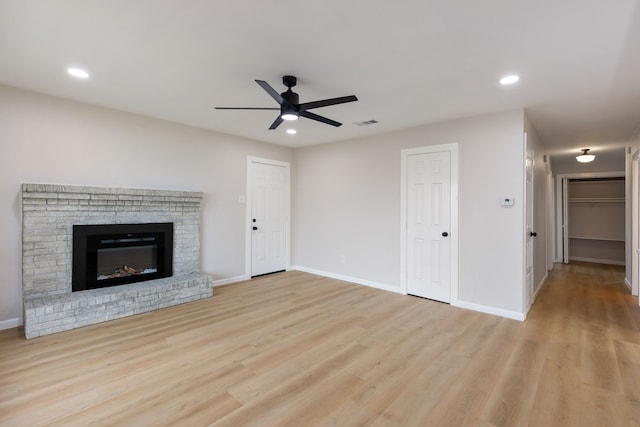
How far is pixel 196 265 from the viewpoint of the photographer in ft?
15.6

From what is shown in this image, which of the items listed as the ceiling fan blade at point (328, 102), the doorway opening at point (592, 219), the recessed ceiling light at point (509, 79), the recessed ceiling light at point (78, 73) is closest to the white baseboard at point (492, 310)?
the recessed ceiling light at point (509, 79)

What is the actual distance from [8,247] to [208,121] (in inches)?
107

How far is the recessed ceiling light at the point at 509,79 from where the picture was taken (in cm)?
286

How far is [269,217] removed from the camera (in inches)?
234

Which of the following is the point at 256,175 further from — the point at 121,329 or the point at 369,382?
the point at 369,382

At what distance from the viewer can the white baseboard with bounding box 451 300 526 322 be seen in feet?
12.1

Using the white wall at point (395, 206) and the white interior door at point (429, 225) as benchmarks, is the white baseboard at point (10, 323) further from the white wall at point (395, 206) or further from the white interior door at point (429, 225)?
the white interior door at point (429, 225)

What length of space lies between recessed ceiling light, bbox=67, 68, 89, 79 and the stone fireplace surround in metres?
1.31

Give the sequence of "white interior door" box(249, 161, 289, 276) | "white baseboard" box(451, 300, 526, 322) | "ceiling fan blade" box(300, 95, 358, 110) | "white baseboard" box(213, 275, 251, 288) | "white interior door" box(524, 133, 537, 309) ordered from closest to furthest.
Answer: "ceiling fan blade" box(300, 95, 358, 110), "white baseboard" box(451, 300, 526, 322), "white interior door" box(524, 133, 537, 309), "white baseboard" box(213, 275, 251, 288), "white interior door" box(249, 161, 289, 276)

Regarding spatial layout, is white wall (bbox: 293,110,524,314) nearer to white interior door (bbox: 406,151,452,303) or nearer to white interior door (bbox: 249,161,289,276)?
white interior door (bbox: 406,151,452,303)

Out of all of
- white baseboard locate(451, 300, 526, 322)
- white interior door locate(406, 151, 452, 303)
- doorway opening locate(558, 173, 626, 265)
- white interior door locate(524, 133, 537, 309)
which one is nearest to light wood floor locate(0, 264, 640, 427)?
white baseboard locate(451, 300, 526, 322)

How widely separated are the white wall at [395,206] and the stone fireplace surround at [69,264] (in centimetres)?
253

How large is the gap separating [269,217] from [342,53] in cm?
391

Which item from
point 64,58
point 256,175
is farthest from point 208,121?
point 64,58
